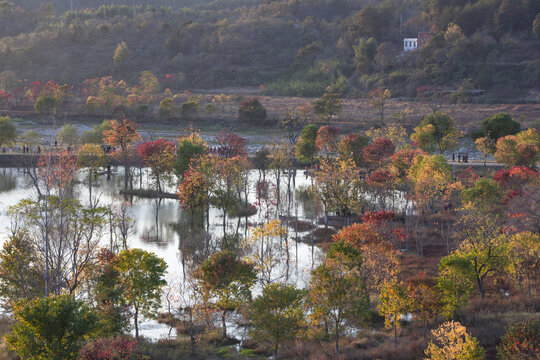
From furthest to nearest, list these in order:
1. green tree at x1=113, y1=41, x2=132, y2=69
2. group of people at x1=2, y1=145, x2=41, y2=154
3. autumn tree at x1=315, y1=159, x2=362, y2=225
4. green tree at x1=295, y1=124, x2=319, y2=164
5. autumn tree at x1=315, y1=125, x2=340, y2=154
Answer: green tree at x1=113, y1=41, x2=132, y2=69, group of people at x1=2, y1=145, x2=41, y2=154, autumn tree at x1=315, y1=125, x2=340, y2=154, green tree at x1=295, y1=124, x2=319, y2=164, autumn tree at x1=315, y1=159, x2=362, y2=225

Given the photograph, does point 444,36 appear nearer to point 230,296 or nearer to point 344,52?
point 344,52

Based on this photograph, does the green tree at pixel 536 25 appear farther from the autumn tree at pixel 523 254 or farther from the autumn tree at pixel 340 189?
the autumn tree at pixel 523 254

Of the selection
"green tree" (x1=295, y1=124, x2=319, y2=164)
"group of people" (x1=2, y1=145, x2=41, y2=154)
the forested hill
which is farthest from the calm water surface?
the forested hill

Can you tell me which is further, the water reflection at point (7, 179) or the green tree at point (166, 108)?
the green tree at point (166, 108)

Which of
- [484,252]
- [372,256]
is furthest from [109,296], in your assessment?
[484,252]

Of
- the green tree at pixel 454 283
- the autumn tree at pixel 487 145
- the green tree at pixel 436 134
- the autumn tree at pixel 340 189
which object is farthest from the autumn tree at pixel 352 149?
the green tree at pixel 454 283

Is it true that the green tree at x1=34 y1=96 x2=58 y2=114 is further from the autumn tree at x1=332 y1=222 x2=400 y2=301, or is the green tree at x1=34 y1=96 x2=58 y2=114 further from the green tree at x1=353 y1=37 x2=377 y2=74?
the autumn tree at x1=332 y1=222 x2=400 y2=301

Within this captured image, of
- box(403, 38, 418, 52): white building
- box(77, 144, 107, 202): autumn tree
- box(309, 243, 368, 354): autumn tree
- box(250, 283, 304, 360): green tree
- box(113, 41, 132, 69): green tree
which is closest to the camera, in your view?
box(250, 283, 304, 360): green tree
